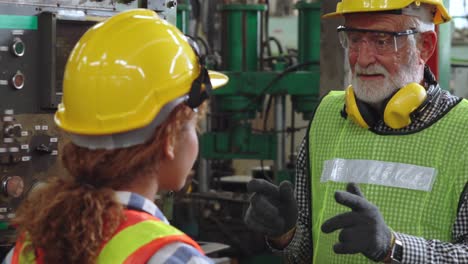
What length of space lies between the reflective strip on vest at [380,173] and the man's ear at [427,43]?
1.16 feet

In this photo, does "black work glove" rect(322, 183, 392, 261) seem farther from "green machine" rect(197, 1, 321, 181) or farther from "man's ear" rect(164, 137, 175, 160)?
"green machine" rect(197, 1, 321, 181)

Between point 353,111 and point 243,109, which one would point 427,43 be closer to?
point 353,111

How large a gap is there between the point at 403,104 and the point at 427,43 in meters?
0.25

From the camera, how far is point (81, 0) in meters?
2.61

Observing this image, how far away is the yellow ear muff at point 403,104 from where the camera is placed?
2.18 meters

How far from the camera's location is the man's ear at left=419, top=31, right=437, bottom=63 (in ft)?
7.58

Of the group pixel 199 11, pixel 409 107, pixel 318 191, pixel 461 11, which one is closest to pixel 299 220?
pixel 318 191

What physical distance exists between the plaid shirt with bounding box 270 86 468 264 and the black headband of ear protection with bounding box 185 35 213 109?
81 centimetres

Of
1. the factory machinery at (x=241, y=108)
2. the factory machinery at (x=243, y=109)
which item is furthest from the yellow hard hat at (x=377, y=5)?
the factory machinery at (x=243, y=109)

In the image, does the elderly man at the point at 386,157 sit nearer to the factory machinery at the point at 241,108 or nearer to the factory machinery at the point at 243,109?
the factory machinery at the point at 241,108

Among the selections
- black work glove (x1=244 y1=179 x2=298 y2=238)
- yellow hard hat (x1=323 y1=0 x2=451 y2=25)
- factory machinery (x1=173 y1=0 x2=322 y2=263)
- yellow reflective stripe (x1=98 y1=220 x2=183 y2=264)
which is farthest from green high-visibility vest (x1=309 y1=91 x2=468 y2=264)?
factory machinery (x1=173 y1=0 x2=322 y2=263)

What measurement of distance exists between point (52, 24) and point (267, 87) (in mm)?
2363

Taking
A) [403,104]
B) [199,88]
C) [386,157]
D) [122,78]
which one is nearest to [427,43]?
[403,104]

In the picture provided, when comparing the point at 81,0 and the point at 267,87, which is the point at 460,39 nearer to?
the point at 267,87
